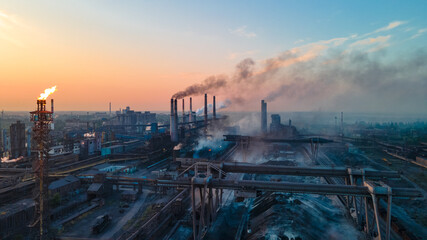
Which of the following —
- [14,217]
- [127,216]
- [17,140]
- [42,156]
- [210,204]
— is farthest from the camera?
[17,140]

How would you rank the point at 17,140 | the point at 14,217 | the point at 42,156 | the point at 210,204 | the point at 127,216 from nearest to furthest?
the point at 42,156 < the point at 210,204 < the point at 14,217 < the point at 127,216 < the point at 17,140

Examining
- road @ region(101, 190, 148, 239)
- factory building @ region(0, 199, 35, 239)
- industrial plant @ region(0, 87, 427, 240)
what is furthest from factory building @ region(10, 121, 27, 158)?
road @ region(101, 190, 148, 239)

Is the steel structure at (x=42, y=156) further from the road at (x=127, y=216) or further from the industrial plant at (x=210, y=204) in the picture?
the road at (x=127, y=216)

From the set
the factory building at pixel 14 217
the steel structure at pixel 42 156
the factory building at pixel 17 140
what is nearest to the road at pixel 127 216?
the steel structure at pixel 42 156

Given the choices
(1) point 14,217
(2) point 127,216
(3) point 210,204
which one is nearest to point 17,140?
(1) point 14,217

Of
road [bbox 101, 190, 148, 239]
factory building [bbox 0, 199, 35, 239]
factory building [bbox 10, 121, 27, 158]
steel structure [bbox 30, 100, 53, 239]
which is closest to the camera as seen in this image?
steel structure [bbox 30, 100, 53, 239]

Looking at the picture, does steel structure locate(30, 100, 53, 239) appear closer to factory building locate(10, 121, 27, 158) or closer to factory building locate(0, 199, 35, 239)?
factory building locate(0, 199, 35, 239)

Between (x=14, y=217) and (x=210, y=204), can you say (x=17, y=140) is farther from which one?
(x=210, y=204)

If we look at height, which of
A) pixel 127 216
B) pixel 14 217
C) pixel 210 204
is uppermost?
pixel 210 204

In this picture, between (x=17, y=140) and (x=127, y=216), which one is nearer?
(x=127, y=216)
